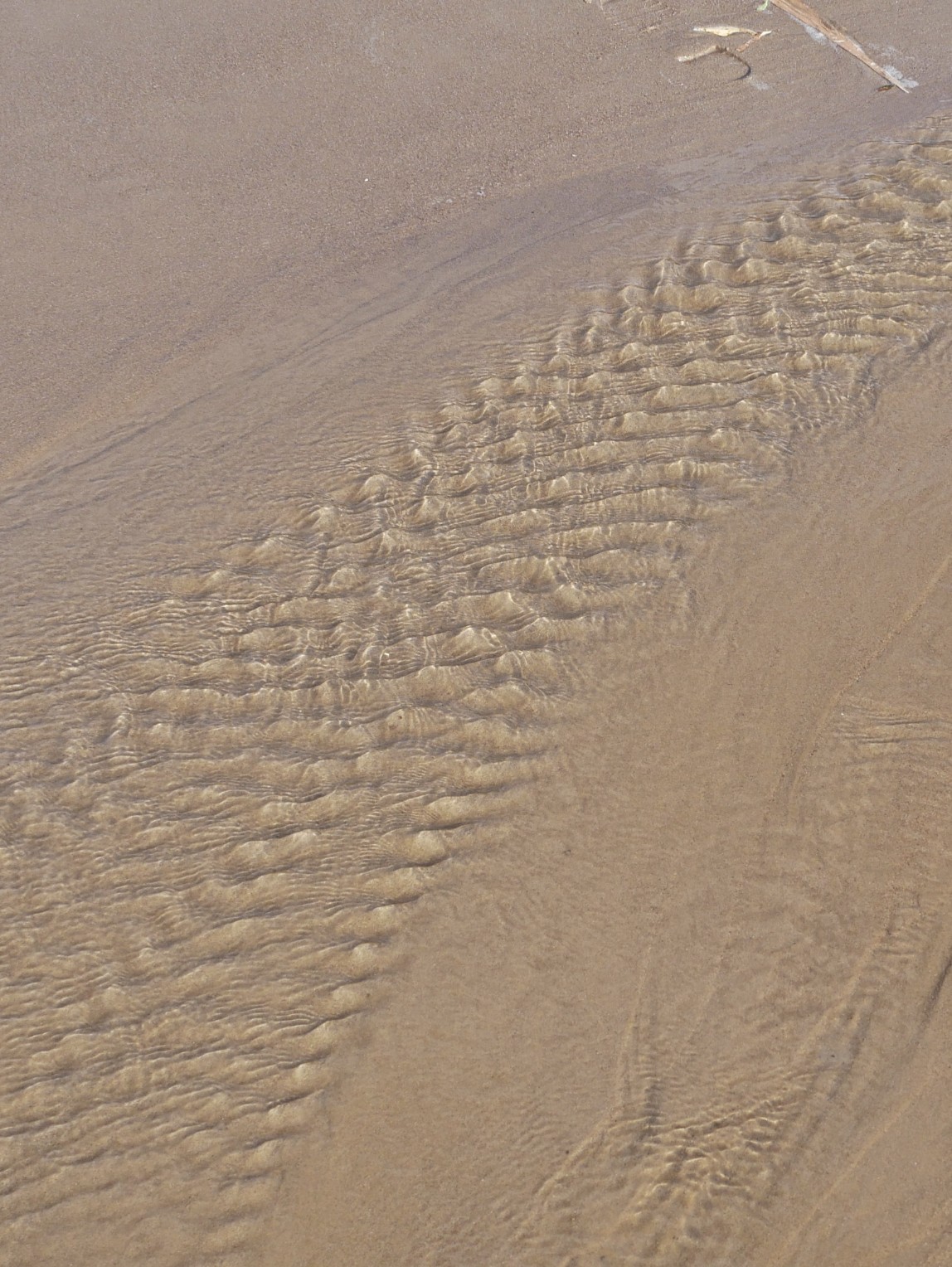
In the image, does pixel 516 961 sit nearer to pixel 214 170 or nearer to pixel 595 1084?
pixel 595 1084

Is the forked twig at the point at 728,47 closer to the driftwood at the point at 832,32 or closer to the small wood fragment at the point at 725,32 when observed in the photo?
the small wood fragment at the point at 725,32

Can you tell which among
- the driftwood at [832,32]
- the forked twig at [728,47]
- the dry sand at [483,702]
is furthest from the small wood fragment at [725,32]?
the dry sand at [483,702]

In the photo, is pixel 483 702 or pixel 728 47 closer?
pixel 483 702

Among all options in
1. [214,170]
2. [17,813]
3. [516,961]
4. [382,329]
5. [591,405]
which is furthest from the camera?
[214,170]

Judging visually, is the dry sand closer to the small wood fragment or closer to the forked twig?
the forked twig

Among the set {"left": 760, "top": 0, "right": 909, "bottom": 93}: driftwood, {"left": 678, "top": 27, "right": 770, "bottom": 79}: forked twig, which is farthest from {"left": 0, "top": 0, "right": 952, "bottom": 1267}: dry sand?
{"left": 678, "top": 27, "right": 770, "bottom": 79}: forked twig

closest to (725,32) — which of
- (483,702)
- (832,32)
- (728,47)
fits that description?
(728,47)

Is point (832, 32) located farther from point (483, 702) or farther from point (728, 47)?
point (483, 702)

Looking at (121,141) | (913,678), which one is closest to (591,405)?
(913,678)
